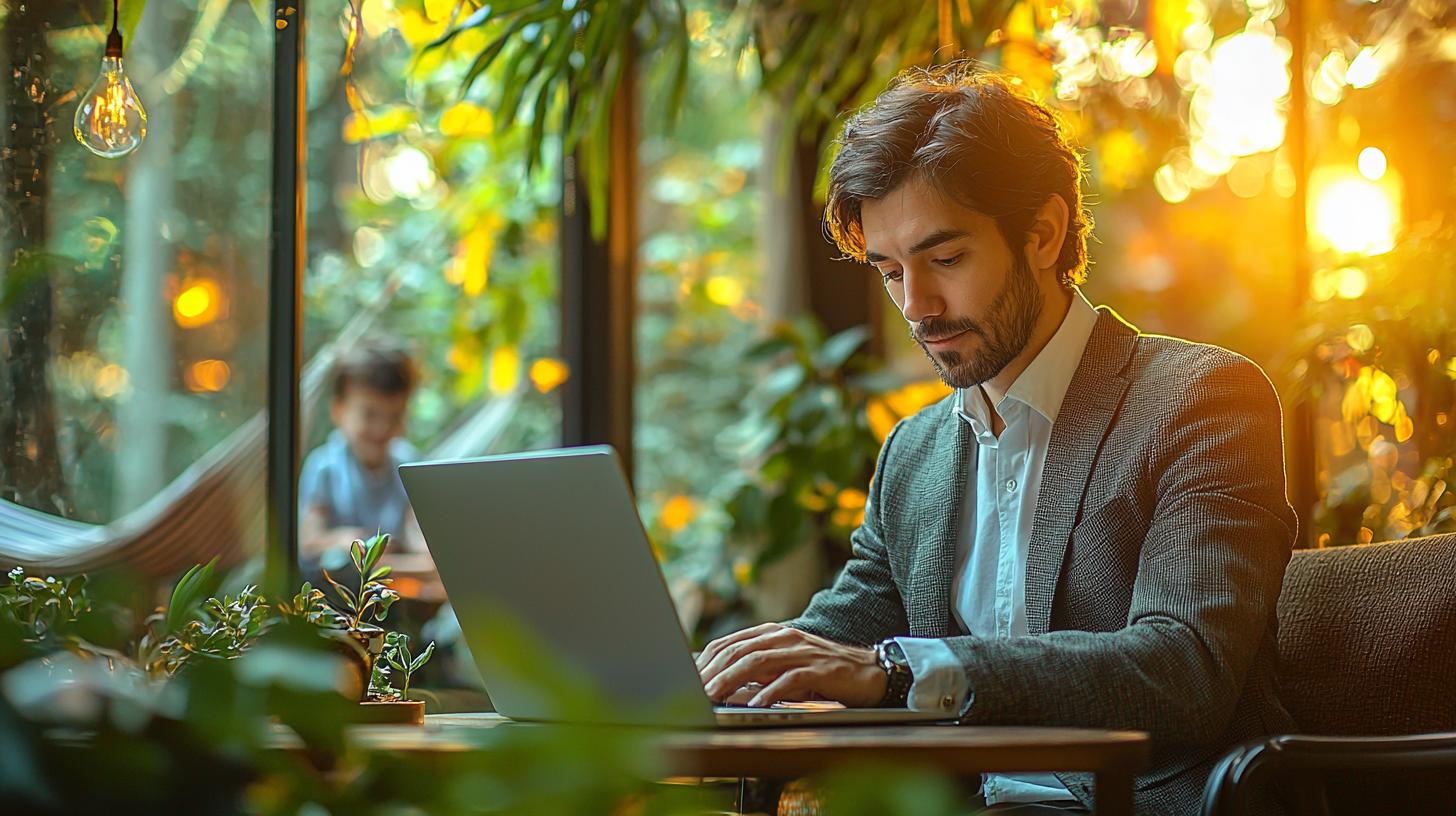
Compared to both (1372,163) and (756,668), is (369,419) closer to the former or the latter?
(1372,163)

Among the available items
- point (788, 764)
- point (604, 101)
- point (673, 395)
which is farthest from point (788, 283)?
point (788, 764)

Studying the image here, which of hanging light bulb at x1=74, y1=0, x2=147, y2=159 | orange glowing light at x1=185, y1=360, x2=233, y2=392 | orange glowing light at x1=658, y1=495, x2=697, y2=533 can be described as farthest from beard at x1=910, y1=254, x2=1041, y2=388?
orange glowing light at x1=658, y1=495, x2=697, y2=533

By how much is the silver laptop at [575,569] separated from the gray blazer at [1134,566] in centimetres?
15

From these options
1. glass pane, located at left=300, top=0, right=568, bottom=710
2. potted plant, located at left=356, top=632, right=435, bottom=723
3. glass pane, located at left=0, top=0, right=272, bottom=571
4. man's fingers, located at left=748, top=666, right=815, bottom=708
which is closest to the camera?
man's fingers, located at left=748, top=666, right=815, bottom=708

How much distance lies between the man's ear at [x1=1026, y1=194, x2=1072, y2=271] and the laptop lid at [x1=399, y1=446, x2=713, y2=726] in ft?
2.56

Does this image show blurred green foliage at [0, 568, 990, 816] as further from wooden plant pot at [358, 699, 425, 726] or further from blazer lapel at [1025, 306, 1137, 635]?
blazer lapel at [1025, 306, 1137, 635]

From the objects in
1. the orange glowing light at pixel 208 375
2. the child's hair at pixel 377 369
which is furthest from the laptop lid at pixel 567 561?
the child's hair at pixel 377 369

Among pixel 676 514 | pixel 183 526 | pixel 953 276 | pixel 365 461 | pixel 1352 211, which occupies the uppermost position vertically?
pixel 1352 211

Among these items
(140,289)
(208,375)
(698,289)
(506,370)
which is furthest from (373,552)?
(698,289)

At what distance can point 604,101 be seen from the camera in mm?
2389

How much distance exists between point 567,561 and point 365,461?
3.21 metres

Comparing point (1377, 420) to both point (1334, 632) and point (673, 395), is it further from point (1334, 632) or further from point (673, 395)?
point (673, 395)

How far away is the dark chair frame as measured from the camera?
127 centimetres

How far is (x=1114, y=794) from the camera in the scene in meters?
0.98
